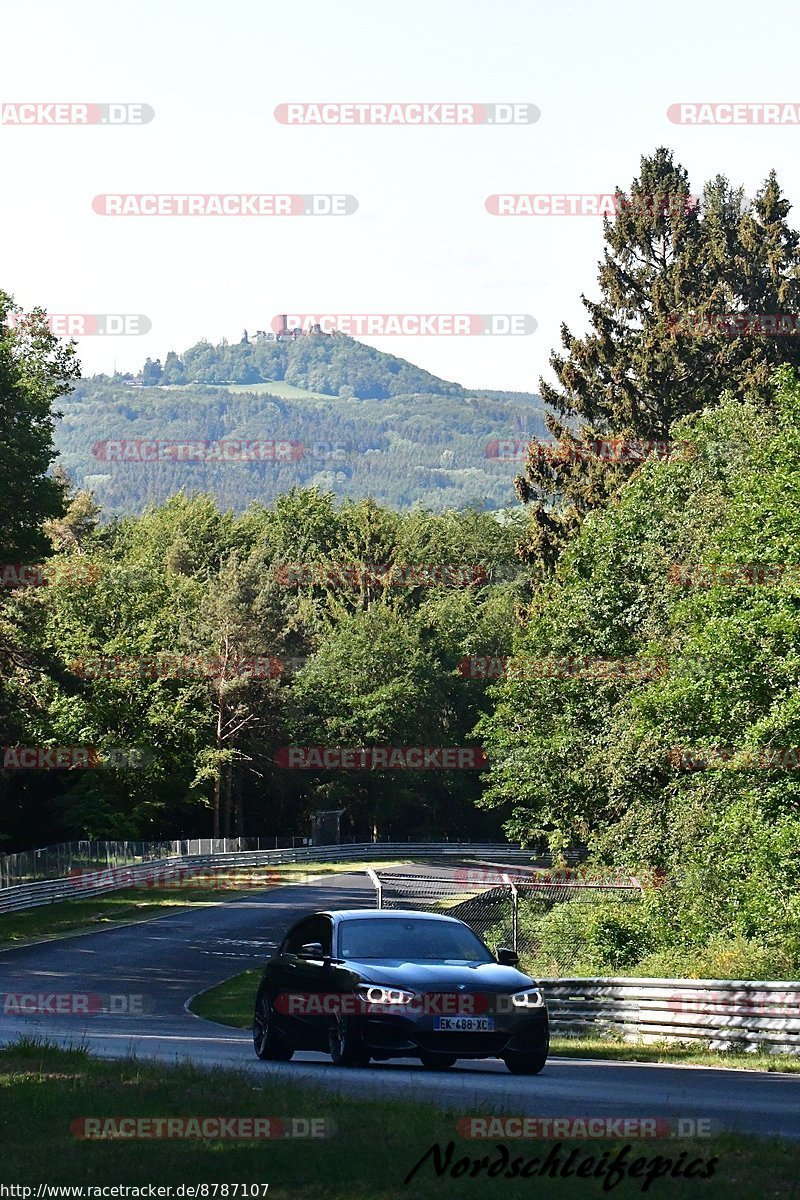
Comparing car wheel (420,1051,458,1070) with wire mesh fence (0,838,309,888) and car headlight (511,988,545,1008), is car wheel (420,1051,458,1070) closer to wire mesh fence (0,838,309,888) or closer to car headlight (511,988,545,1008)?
car headlight (511,988,545,1008)

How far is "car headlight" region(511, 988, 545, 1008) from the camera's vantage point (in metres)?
14.2

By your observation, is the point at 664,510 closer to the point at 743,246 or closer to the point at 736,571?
the point at 736,571

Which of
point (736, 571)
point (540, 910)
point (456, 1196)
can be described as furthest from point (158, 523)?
point (456, 1196)

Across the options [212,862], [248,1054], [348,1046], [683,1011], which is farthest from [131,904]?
[348,1046]

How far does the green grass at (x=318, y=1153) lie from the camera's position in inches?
310

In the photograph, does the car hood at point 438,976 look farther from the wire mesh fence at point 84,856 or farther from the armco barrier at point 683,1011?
the wire mesh fence at point 84,856

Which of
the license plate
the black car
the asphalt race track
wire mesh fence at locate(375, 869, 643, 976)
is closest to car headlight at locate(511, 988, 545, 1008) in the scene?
the black car

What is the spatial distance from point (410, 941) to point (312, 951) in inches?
38.1

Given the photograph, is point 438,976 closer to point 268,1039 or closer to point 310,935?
point 310,935

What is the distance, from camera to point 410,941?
15352 mm

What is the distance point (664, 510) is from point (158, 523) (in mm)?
81172

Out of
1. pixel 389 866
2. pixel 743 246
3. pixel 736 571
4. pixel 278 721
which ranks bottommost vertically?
pixel 389 866

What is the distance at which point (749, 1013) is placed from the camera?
1831 cm

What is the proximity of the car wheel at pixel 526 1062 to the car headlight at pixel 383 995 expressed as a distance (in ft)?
3.78
